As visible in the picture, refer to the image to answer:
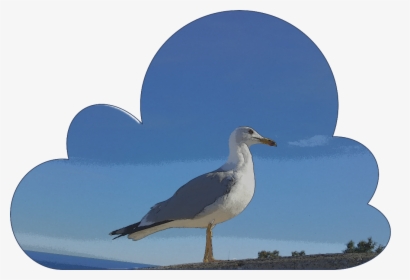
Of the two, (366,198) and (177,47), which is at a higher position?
(177,47)

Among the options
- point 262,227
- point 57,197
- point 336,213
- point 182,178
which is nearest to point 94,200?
point 57,197

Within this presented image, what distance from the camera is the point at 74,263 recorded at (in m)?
6.63

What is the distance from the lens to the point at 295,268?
21.1ft

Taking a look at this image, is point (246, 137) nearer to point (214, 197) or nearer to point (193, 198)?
point (214, 197)

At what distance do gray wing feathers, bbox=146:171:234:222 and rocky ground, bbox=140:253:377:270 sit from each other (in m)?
0.47

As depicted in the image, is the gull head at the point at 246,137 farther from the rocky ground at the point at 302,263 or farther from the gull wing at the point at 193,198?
the rocky ground at the point at 302,263

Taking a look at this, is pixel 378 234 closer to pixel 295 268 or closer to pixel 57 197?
pixel 295 268

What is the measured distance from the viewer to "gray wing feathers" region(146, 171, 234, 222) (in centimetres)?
640

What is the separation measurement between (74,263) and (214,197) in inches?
53.2

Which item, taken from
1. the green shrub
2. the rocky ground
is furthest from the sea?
the green shrub

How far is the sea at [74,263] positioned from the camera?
656 centimetres

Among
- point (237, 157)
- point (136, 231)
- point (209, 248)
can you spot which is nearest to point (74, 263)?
point (136, 231)

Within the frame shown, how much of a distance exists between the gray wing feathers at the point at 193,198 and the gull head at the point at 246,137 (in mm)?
313

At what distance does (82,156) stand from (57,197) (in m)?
0.42
